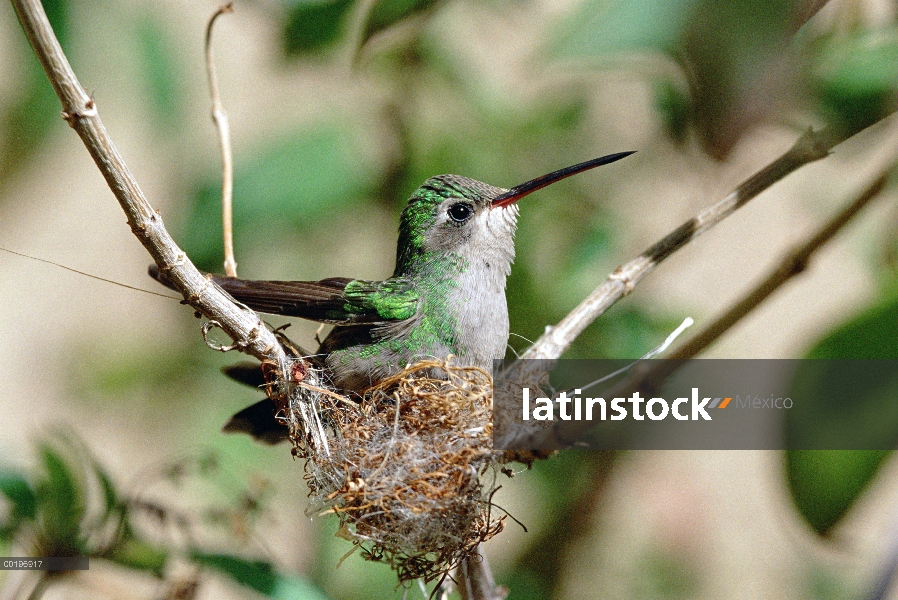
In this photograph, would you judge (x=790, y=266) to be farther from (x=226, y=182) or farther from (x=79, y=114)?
(x=226, y=182)

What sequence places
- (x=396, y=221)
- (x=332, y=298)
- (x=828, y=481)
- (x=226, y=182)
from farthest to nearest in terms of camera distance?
(x=396, y=221) → (x=226, y=182) → (x=332, y=298) → (x=828, y=481)

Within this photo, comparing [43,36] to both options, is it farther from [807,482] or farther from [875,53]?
[875,53]

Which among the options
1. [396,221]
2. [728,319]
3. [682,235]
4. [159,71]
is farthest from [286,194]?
[728,319]

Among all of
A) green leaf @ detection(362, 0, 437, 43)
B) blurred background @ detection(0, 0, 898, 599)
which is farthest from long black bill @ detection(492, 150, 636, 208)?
green leaf @ detection(362, 0, 437, 43)

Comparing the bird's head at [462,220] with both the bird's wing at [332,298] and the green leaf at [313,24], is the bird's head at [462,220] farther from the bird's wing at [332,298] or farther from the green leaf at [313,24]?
the green leaf at [313,24]

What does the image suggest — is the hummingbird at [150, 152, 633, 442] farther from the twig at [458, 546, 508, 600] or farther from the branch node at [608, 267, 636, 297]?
the twig at [458, 546, 508, 600]
